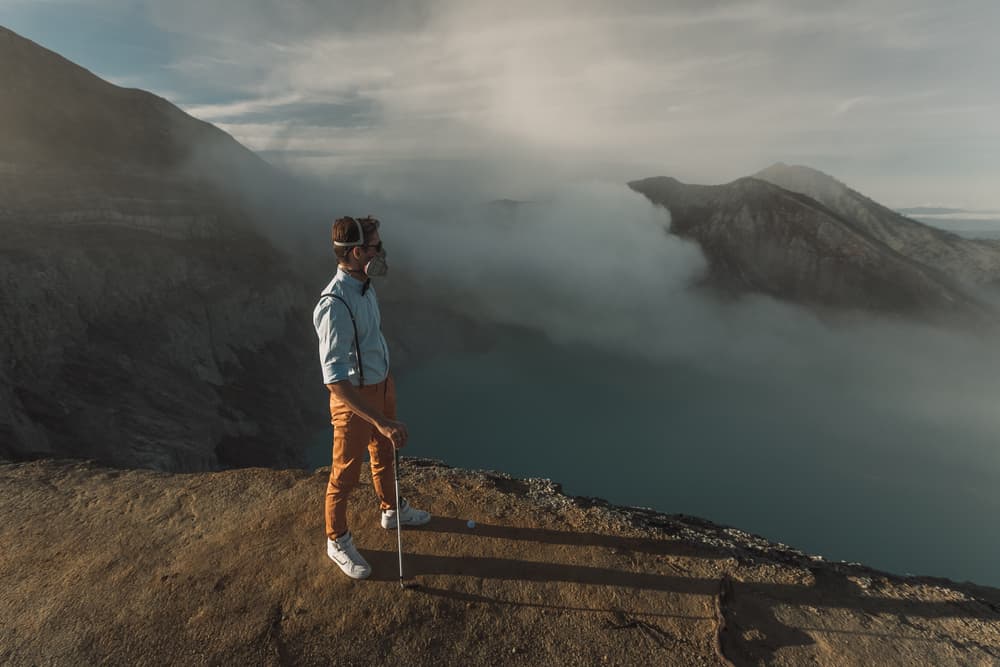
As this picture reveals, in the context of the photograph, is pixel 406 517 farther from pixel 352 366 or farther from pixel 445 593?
pixel 352 366

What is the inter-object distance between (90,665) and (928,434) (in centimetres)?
9769

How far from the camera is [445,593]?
4.78 metres

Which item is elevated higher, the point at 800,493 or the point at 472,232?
the point at 472,232

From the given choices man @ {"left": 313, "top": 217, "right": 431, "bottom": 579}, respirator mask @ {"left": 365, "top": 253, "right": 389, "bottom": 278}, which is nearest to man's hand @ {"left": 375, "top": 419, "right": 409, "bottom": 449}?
man @ {"left": 313, "top": 217, "right": 431, "bottom": 579}

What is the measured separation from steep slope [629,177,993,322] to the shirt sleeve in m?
101

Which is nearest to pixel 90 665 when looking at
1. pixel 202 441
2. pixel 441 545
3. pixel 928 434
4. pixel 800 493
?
pixel 441 545

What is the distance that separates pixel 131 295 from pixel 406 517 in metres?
33.3

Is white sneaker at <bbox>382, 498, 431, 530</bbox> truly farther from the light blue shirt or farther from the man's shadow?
the light blue shirt

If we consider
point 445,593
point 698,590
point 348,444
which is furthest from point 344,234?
Result: point 698,590

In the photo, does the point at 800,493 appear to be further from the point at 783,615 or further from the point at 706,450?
the point at 783,615

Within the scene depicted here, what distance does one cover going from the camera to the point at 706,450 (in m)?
67.3

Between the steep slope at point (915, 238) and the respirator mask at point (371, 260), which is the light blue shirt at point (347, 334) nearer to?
the respirator mask at point (371, 260)

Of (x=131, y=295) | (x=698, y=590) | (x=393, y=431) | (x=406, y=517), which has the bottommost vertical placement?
(x=131, y=295)

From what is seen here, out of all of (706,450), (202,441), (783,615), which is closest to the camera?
(783,615)
